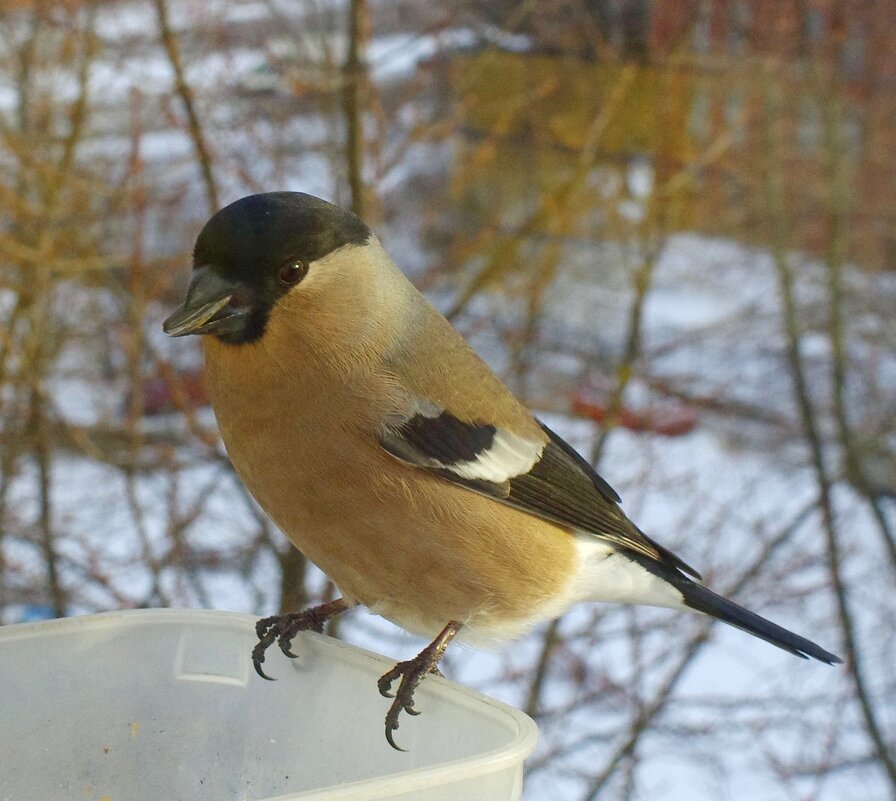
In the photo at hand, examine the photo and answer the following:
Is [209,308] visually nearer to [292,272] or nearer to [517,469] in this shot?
[292,272]

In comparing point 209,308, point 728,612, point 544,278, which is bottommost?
point 728,612

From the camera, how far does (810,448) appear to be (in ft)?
14.9

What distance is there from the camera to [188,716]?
151 centimetres

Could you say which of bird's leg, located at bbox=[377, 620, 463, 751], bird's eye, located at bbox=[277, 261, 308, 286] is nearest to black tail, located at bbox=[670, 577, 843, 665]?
bird's leg, located at bbox=[377, 620, 463, 751]

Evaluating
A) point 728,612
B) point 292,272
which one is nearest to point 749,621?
point 728,612

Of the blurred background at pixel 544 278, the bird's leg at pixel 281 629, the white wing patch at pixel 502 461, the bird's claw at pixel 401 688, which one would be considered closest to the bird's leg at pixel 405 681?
the bird's claw at pixel 401 688

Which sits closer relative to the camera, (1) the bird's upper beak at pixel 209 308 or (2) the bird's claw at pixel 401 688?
(2) the bird's claw at pixel 401 688

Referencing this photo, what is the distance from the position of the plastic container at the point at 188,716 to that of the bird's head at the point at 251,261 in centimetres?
40

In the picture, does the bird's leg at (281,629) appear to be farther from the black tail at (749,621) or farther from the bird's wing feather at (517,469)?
the black tail at (749,621)

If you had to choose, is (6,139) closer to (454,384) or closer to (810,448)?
(454,384)

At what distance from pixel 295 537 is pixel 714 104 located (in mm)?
3035

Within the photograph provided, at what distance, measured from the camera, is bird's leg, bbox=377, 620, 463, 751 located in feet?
4.67

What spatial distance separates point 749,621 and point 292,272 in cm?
102

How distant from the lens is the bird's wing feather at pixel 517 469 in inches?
69.5
